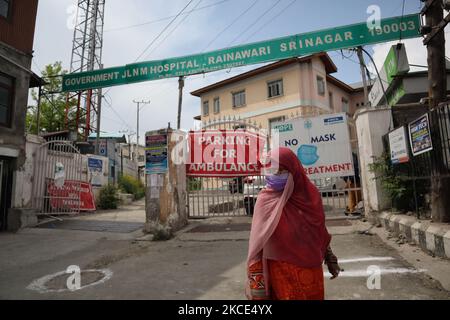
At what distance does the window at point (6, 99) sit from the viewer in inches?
352

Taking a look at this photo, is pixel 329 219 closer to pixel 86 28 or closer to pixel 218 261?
pixel 218 261

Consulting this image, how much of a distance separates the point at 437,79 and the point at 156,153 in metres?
5.74

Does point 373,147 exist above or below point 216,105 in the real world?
below

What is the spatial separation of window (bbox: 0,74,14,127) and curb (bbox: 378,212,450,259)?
10593 mm

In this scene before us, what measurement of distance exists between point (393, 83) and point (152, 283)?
9539 mm

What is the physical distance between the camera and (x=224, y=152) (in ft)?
26.0

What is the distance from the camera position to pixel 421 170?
5.21 meters

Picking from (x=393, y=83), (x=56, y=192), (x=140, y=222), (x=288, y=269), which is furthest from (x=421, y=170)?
(x=56, y=192)

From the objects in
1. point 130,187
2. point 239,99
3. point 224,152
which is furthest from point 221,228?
point 239,99

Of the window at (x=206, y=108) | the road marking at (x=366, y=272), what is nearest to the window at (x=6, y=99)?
the road marking at (x=366, y=272)

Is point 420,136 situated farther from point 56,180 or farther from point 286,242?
point 56,180

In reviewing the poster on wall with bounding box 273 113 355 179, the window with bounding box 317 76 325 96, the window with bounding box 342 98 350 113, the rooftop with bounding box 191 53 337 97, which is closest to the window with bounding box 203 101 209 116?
the rooftop with bounding box 191 53 337 97

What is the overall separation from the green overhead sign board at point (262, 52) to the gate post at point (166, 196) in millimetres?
3218
